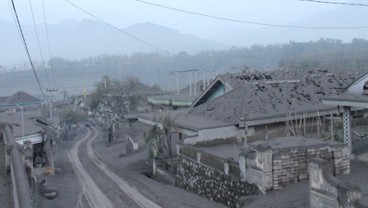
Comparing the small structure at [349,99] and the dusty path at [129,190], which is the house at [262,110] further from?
the dusty path at [129,190]

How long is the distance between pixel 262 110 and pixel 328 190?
45.0 ft

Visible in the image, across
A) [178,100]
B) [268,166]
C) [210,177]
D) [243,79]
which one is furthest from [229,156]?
[178,100]

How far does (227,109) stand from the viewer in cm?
2788

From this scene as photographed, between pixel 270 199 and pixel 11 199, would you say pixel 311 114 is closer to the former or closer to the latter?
pixel 270 199

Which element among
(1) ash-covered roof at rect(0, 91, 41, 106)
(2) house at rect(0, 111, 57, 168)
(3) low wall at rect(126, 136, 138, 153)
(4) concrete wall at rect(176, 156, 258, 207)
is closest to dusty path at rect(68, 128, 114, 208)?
(2) house at rect(0, 111, 57, 168)

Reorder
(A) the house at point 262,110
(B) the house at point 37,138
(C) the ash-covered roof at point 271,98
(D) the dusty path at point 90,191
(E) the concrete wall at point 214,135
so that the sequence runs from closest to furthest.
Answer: (D) the dusty path at point 90,191, (E) the concrete wall at point 214,135, (A) the house at point 262,110, (C) the ash-covered roof at point 271,98, (B) the house at point 37,138

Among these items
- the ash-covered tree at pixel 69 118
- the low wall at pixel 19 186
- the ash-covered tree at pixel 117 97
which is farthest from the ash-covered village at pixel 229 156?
the ash-covered tree at pixel 69 118

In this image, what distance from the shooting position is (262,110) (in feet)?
85.4

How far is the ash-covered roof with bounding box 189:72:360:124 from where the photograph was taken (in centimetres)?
2620

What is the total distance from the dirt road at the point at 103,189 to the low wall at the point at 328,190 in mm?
9131

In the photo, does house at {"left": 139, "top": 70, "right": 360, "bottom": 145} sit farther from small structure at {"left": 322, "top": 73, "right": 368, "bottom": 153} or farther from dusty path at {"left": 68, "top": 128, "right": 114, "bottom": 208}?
dusty path at {"left": 68, "top": 128, "right": 114, "bottom": 208}

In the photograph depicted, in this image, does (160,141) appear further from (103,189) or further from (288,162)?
(288,162)

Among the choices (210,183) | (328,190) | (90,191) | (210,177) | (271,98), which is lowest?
(90,191)

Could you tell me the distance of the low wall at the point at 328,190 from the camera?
36.7 feet
